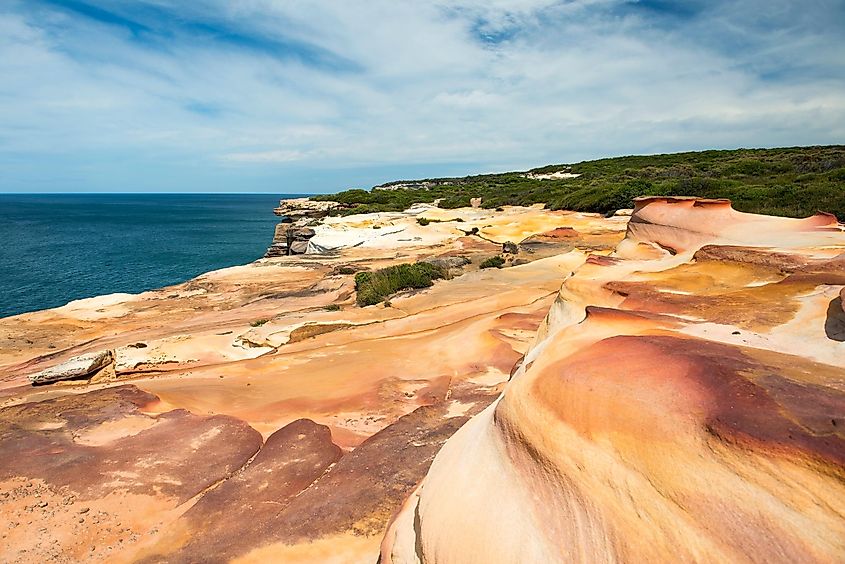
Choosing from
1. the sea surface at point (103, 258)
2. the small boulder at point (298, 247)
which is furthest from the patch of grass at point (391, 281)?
the sea surface at point (103, 258)

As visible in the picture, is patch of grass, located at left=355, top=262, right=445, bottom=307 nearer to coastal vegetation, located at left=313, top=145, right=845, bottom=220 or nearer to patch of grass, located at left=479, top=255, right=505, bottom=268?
patch of grass, located at left=479, top=255, right=505, bottom=268

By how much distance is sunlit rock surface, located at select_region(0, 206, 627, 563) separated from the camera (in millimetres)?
4176

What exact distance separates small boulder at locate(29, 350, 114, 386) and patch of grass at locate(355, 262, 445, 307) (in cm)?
685

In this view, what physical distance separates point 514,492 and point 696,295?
12.1ft

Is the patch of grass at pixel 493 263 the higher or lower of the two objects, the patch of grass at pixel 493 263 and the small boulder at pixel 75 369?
the lower

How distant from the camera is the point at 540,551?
269 centimetres

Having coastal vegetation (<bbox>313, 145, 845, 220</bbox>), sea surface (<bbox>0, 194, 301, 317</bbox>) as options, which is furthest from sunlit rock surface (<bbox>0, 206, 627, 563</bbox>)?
sea surface (<bbox>0, 194, 301, 317</bbox>)

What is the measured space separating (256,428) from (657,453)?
16.0ft

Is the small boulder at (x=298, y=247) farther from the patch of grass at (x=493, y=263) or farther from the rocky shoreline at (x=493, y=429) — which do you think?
the rocky shoreline at (x=493, y=429)

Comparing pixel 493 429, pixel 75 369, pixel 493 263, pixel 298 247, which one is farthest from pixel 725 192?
pixel 75 369

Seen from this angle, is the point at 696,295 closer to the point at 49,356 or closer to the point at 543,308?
the point at 543,308

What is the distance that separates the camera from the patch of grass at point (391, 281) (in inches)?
610

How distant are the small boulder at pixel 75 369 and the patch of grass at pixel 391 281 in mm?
6846

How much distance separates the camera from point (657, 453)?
2.77 m
